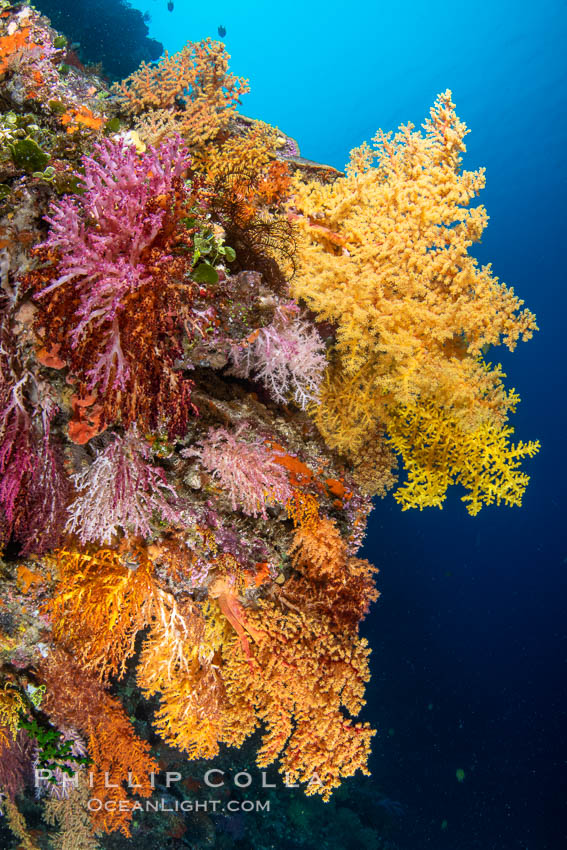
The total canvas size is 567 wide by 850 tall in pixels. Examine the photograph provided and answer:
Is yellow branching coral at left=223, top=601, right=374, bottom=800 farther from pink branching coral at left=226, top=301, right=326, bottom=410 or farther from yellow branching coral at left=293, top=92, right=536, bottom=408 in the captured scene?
yellow branching coral at left=293, top=92, right=536, bottom=408

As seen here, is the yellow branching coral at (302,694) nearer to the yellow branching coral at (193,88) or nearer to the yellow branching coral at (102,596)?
the yellow branching coral at (102,596)

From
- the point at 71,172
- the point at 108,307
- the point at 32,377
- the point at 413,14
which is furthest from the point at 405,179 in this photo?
the point at 413,14

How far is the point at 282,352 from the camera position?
132 inches

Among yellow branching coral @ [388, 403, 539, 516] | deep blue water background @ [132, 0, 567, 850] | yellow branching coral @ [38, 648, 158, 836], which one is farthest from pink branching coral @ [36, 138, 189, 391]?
deep blue water background @ [132, 0, 567, 850]

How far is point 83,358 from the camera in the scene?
2.17 meters

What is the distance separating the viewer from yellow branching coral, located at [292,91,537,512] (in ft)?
12.2

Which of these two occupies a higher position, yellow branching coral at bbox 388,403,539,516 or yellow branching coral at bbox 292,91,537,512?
yellow branching coral at bbox 292,91,537,512

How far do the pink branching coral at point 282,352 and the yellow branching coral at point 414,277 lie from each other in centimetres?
45

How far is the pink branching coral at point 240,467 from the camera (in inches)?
126

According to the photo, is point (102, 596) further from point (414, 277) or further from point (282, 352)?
point (414, 277)

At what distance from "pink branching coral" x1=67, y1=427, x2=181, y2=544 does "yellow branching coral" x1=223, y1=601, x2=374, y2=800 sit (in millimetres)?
1618

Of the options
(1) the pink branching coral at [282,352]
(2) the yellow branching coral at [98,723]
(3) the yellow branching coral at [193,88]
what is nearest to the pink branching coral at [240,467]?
(1) the pink branching coral at [282,352]

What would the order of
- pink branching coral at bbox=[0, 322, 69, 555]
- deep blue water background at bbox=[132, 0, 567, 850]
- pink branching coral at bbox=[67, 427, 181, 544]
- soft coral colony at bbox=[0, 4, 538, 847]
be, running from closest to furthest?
soft coral colony at bbox=[0, 4, 538, 847] < pink branching coral at bbox=[0, 322, 69, 555] < pink branching coral at bbox=[67, 427, 181, 544] < deep blue water background at bbox=[132, 0, 567, 850]

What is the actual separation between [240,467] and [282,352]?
103cm
